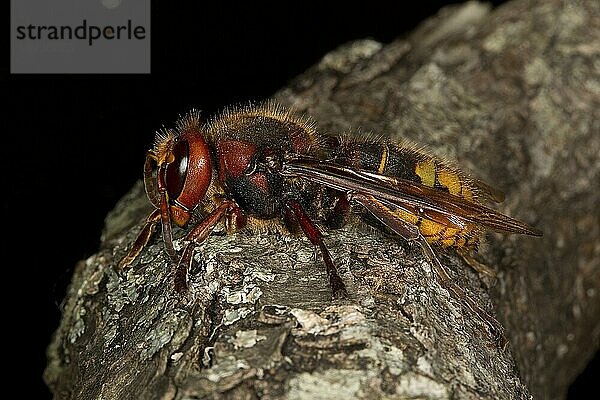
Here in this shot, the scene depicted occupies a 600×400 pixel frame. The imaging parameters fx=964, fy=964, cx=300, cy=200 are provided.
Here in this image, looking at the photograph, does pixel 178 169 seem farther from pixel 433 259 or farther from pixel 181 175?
pixel 433 259

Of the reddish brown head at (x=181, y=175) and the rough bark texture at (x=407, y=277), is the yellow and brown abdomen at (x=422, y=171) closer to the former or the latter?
the rough bark texture at (x=407, y=277)

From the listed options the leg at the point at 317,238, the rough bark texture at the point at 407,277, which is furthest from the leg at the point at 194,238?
the leg at the point at 317,238

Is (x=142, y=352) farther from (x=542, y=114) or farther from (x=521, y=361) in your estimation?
(x=542, y=114)

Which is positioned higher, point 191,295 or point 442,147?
point 442,147

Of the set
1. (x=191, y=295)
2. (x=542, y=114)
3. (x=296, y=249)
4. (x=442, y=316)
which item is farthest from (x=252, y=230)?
(x=542, y=114)

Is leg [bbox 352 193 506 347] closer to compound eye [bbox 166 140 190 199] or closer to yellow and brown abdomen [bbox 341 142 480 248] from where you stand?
yellow and brown abdomen [bbox 341 142 480 248]

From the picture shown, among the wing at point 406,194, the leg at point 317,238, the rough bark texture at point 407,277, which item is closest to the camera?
the rough bark texture at point 407,277
